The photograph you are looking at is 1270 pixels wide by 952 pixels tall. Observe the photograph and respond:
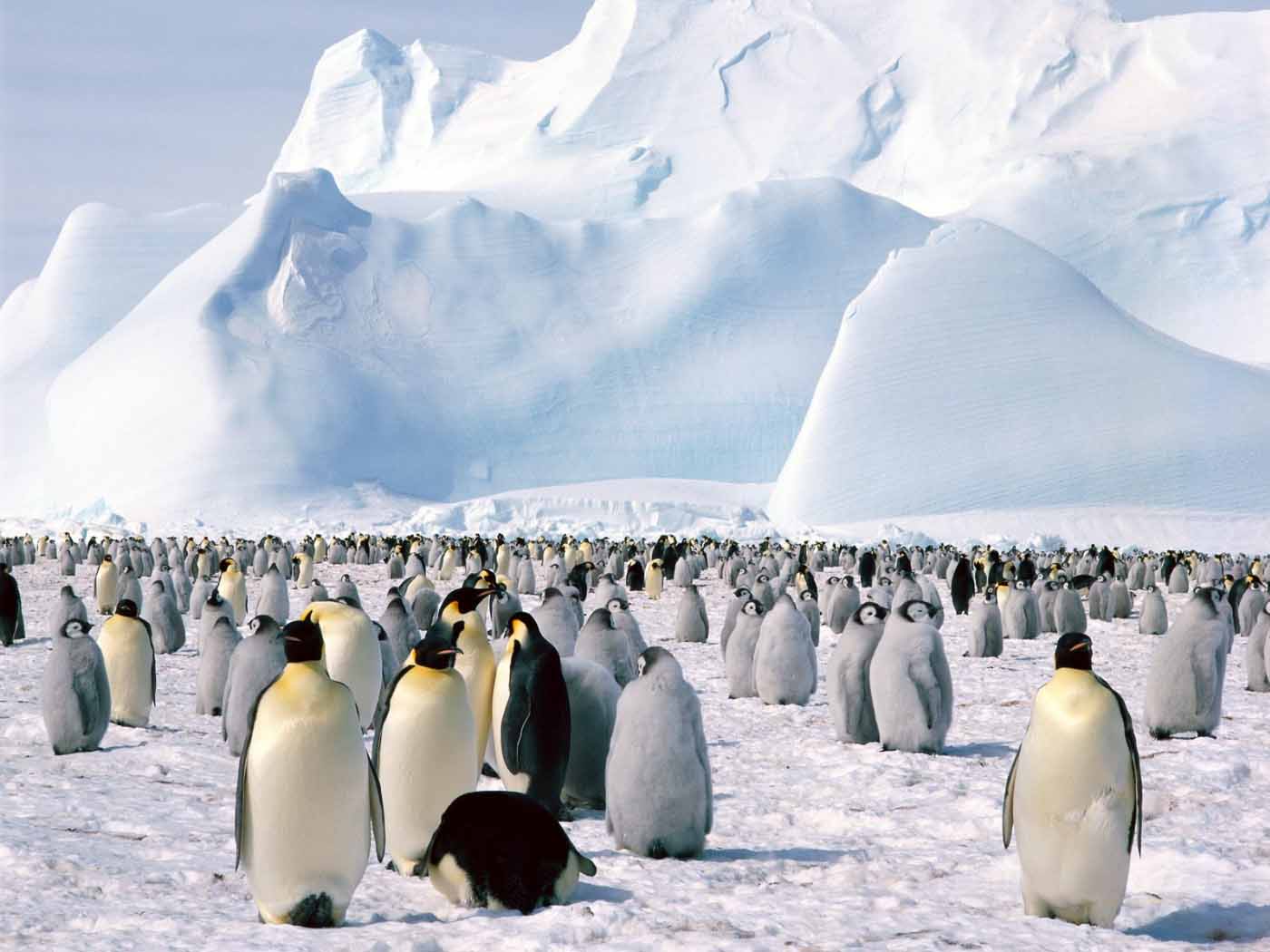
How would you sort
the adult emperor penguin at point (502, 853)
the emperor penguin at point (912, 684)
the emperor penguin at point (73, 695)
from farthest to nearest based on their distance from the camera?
the emperor penguin at point (912, 684) → the emperor penguin at point (73, 695) → the adult emperor penguin at point (502, 853)

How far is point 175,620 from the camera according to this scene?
38.0 feet

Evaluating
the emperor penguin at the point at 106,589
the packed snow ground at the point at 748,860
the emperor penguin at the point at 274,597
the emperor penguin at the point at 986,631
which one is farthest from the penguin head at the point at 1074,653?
the emperor penguin at the point at 106,589

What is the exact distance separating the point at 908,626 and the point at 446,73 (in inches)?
3251

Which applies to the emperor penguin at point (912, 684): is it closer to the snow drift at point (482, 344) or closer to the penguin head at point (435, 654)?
the penguin head at point (435, 654)

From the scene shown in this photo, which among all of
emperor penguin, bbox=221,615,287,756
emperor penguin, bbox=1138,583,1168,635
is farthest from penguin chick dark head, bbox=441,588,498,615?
emperor penguin, bbox=1138,583,1168,635

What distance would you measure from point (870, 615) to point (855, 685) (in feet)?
1.23

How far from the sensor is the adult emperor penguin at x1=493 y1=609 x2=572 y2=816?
5273mm

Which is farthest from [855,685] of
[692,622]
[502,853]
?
[692,622]

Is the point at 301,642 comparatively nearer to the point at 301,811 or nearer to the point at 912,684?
the point at 301,811

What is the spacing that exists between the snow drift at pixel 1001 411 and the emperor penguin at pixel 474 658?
32.2m

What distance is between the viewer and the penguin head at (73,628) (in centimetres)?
664

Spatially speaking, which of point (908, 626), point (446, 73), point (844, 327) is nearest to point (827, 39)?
point (446, 73)

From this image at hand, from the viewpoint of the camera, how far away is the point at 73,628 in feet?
21.9

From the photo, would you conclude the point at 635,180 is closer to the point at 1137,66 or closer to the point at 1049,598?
the point at 1137,66
